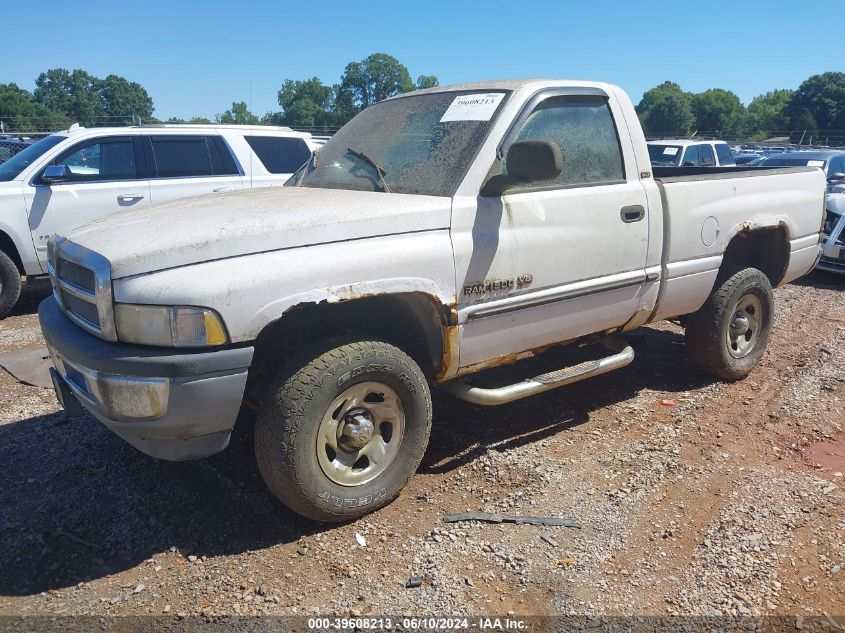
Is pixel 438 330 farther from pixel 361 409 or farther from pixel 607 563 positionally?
pixel 607 563

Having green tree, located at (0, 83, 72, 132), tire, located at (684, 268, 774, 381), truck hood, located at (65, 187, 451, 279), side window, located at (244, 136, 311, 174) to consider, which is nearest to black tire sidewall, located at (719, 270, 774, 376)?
tire, located at (684, 268, 774, 381)

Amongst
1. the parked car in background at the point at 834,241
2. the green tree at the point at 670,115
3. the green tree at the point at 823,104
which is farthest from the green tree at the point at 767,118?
the parked car in background at the point at 834,241

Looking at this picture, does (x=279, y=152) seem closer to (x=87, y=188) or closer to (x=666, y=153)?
(x=87, y=188)

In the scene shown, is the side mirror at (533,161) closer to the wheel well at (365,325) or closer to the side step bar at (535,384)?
the wheel well at (365,325)

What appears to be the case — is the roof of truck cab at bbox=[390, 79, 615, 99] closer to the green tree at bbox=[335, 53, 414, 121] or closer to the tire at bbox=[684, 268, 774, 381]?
the tire at bbox=[684, 268, 774, 381]

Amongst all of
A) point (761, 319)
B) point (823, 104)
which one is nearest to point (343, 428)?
point (761, 319)

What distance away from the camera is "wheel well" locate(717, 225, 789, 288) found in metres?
5.04

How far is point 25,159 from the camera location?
24.2ft

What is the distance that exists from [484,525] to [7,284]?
19.9 feet

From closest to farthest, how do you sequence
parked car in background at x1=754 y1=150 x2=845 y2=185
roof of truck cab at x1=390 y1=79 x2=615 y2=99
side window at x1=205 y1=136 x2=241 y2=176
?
roof of truck cab at x1=390 y1=79 x2=615 y2=99, side window at x1=205 y1=136 x2=241 y2=176, parked car in background at x1=754 y1=150 x2=845 y2=185

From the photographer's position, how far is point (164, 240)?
2770 mm

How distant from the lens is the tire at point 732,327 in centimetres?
479

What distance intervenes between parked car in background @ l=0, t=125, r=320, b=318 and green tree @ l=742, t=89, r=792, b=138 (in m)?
67.3

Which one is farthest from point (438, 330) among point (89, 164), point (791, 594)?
point (89, 164)
